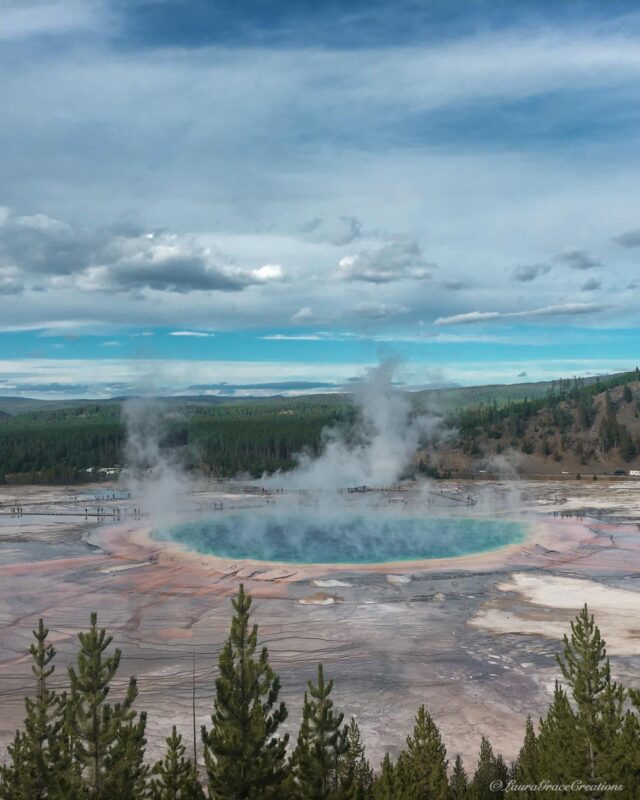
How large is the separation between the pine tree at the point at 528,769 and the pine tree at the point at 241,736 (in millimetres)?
A: 4939

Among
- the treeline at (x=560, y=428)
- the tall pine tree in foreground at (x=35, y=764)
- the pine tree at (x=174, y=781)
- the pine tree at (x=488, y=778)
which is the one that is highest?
the treeline at (x=560, y=428)

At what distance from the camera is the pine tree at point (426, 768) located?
1511cm

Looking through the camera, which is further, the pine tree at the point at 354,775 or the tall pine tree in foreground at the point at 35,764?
the pine tree at the point at 354,775

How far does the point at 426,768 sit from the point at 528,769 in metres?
2.17

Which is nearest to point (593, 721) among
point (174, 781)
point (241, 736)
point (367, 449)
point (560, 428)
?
point (241, 736)

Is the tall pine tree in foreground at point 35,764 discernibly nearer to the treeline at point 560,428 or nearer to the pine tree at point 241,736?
the pine tree at point 241,736

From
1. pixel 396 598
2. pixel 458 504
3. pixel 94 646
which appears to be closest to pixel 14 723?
pixel 94 646

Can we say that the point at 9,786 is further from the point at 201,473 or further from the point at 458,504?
the point at 201,473

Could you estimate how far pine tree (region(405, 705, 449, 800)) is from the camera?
595 inches

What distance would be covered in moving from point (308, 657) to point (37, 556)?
27.9m

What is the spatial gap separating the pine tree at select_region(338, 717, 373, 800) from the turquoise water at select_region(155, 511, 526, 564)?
1155 inches

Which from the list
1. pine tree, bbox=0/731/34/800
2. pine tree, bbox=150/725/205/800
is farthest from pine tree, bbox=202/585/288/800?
pine tree, bbox=0/731/34/800

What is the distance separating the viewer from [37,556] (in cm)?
4825

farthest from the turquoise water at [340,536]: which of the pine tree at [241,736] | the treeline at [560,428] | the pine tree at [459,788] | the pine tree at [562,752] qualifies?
the treeline at [560,428]
